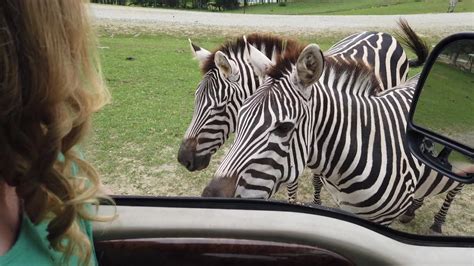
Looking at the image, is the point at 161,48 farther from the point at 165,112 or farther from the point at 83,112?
the point at 83,112

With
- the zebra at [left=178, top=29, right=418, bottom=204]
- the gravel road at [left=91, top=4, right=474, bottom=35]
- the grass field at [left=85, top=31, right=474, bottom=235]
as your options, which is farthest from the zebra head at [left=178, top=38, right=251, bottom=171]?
the gravel road at [left=91, top=4, right=474, bottom=35]

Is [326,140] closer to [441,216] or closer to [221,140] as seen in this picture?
[221,140]

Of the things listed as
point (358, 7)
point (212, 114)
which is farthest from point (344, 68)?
point (358, 7)

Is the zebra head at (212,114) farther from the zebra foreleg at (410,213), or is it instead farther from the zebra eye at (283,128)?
the zebra foreleg at (410,213)

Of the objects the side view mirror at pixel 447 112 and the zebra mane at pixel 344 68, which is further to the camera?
the zebra mane at pixel 344 68

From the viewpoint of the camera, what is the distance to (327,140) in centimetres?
252

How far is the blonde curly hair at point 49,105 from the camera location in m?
0.77

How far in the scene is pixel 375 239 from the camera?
4.04 ft

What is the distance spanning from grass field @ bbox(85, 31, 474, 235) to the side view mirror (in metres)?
1.42

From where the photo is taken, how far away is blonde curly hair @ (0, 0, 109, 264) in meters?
0.77

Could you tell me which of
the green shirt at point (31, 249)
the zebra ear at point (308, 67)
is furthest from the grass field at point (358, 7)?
the green shirt at point (31, 249)

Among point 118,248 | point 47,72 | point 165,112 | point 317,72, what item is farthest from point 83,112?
point 165,112

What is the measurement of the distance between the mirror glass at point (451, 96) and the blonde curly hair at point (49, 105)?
102cm

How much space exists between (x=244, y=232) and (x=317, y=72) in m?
1.31
